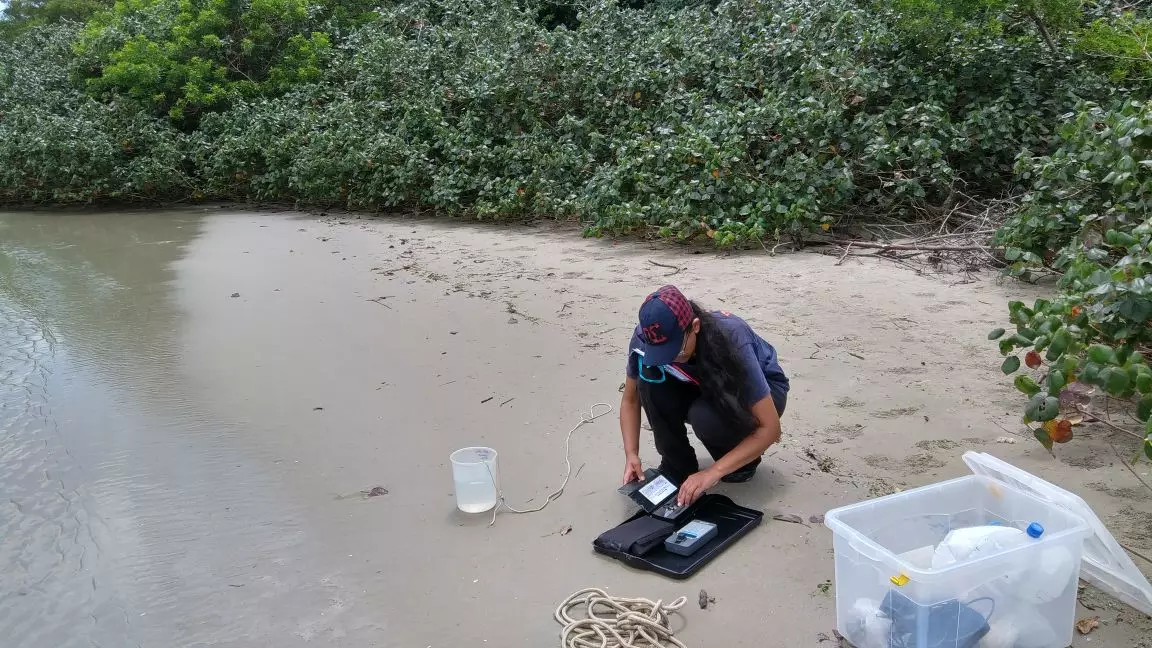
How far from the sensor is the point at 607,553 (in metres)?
2.63

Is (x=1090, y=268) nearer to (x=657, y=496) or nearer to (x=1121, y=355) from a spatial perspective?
(x=1121, y=355)

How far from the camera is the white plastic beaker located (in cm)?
289

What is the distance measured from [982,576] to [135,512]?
2.87 m

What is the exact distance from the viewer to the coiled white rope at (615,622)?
219cm

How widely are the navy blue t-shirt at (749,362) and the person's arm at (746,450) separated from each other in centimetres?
4

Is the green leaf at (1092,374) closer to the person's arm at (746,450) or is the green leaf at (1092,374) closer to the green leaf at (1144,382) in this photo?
the green leaf at (1144,382)

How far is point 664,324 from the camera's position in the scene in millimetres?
2559

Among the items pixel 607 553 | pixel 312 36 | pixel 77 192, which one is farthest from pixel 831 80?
pixel 77 192

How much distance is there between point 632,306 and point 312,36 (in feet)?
33.1

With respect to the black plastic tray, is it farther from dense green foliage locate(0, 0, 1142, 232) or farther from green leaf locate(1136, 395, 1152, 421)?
dense green foliage locate(0, 0, 1142, 232)

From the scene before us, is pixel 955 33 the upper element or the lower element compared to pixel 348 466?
upper

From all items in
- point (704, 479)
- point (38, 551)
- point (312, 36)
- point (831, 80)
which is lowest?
point (38, 551)

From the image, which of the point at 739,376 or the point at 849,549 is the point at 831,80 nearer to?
the point at 739,376

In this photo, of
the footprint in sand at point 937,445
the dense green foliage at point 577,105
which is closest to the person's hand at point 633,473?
the footprint in sand at point 937,445
